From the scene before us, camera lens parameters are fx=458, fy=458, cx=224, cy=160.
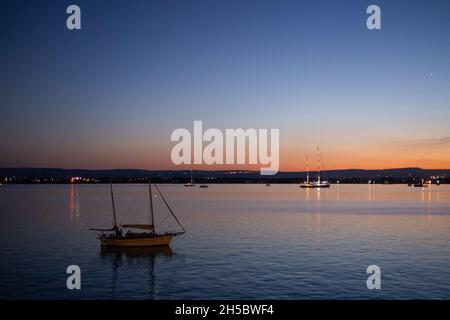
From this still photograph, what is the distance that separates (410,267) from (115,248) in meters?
30.9

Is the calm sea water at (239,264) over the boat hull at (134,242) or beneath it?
beneath

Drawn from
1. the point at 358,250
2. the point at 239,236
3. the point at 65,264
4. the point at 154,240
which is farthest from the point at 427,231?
the point at 65,264

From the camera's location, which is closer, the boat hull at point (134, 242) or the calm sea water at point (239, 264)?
the calm sea water at point (239, 264)

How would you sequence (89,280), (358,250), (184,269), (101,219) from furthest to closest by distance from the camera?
(101,219) → (358,250) → (184,269) → (89,280)

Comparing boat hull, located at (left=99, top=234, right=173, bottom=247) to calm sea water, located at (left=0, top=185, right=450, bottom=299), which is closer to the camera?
calm sea water, located at (left=0, top=185, right=450, bottom=299)

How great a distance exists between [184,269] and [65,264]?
1185cm

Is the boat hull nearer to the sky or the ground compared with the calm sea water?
nearer to the sky

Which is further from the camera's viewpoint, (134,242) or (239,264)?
(134,242)

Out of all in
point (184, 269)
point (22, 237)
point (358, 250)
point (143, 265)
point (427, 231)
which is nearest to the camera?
point (184, 269)

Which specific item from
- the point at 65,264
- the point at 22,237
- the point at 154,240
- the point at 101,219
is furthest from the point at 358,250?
the point at 101,219
